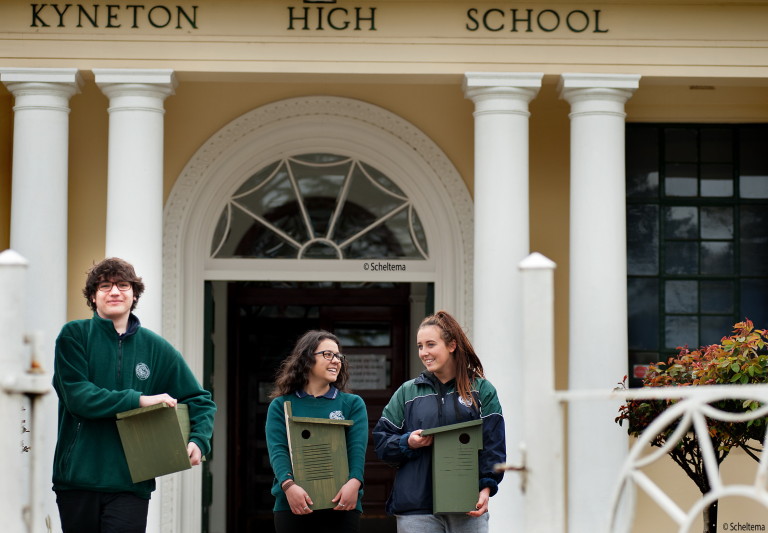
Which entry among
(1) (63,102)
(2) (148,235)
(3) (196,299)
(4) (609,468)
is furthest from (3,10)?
(4) (609,468)

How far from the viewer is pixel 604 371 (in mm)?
9047

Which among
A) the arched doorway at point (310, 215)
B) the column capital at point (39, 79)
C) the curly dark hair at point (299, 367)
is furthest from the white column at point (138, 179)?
the curly dark hair at point (299, 367)

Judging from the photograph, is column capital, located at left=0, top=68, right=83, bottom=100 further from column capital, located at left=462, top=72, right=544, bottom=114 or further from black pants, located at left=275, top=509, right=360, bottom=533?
black pants, located at left=275, top=509, right=360, bottom=533

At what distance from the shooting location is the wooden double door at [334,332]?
12.0 metres

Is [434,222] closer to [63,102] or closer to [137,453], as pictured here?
[63,102]

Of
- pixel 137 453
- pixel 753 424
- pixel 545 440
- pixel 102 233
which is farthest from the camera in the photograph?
pixel 102 233

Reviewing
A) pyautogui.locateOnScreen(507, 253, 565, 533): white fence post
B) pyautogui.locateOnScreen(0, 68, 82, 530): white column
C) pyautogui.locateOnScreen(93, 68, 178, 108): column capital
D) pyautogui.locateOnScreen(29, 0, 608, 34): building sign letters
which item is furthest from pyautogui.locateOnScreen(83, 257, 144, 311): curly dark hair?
pyautogui.locateOnScreen(29, 0, 608, 34): building sign letters

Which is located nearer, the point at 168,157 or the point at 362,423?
the point at 362,423

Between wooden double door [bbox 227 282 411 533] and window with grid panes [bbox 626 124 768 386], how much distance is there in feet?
8.15

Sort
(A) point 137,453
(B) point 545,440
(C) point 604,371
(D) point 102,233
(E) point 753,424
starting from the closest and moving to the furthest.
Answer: (B) point 545,440 < (A) point 137,453 < (E) point 753,424 < (C) point 604,371 < (D) point 102,233

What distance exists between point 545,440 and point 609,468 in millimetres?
5790

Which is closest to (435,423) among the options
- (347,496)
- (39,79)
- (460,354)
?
(460,354)

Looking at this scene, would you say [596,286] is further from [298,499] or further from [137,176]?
[298,499]

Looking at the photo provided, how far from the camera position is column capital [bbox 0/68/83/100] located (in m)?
9.07
